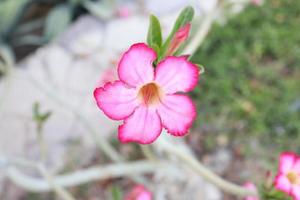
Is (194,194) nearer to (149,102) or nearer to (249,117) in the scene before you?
(249,117)

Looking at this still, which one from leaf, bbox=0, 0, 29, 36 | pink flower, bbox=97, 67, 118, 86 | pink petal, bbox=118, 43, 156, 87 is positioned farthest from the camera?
leaf, bbox=0, 0, 29, 36

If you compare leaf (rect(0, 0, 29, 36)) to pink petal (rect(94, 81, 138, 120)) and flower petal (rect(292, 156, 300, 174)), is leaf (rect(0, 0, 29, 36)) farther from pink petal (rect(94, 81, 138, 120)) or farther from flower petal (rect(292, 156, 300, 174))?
pink petal (rect(94, 81, 138, 120))

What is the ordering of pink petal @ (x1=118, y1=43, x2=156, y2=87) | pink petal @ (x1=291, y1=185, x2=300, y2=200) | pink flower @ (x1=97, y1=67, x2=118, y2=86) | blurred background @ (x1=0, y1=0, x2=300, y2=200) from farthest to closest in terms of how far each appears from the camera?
blurred background @ (x1=0, y1=0, x2=300, y2=200) → pink flower @ (x1=97, y1=67, x2=118, y2=86) → pink petal @ (x1=291, y1=185, x2=300, y2=200) → pink petal @ (x1=118, y1=43, x2=156, y2=87)

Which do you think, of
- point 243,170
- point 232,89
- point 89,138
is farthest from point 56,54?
point 243,170

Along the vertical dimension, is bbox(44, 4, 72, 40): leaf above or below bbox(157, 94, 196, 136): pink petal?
above

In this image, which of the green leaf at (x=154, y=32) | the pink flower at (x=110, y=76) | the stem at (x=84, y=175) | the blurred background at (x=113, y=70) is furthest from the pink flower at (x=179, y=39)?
the blurred background at (x=113, y=70)

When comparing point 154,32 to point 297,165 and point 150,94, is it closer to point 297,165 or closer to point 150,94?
point 150,94

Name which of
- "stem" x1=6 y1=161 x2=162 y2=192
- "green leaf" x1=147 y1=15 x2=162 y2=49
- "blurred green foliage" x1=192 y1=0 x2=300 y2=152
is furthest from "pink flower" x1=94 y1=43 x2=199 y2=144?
"blurred green foliage" x1=192 y1=0 x2=300 y2=152
